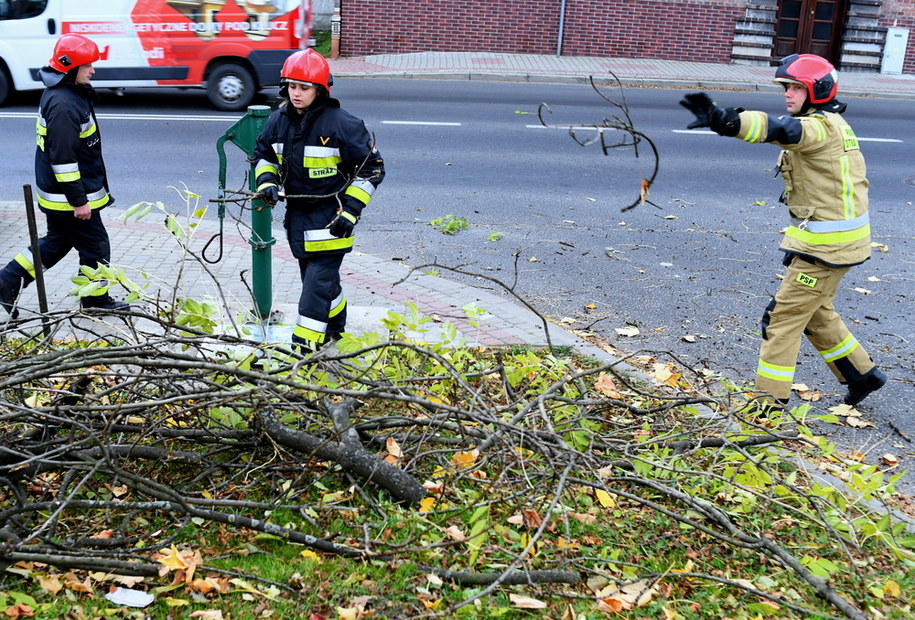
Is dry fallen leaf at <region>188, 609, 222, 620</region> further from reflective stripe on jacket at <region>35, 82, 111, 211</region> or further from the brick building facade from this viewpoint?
the brick building facade

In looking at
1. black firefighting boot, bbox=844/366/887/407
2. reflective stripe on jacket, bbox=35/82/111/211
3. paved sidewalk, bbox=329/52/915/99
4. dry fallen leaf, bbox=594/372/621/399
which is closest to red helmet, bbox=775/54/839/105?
black firefighting boot, bbox=844/366/887/407

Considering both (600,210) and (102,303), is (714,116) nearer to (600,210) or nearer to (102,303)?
(102,303)

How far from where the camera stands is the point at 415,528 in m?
3.35

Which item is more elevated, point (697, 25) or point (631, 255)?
point (697, 25)

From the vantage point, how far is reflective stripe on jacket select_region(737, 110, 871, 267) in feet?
15.7

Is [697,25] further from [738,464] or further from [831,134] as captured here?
[738,464]

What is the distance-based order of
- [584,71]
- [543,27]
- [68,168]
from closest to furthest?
[68,168] < [584,71] < [543,27]

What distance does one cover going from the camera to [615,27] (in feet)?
66.8

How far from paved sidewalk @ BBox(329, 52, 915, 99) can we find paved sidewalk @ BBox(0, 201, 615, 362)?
10.4 m

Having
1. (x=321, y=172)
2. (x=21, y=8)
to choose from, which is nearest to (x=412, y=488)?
(x=321, y=172)

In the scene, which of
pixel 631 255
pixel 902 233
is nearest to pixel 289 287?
pixel 631 255

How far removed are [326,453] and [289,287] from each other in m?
3.41

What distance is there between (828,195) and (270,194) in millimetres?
3069

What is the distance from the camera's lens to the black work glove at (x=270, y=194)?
4.95 meters
